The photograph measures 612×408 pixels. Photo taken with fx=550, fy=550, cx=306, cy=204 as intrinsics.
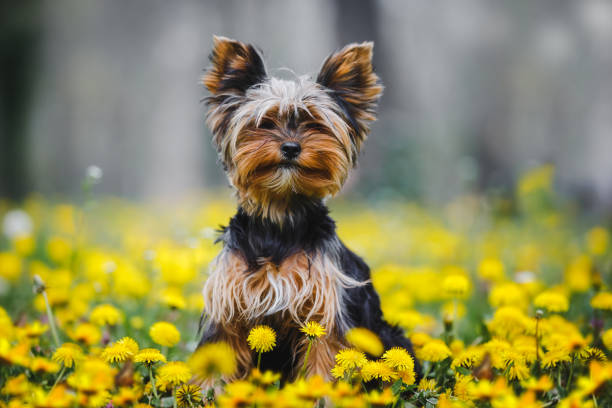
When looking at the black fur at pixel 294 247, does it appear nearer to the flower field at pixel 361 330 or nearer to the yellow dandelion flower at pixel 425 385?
the flower field at pixel 361 330

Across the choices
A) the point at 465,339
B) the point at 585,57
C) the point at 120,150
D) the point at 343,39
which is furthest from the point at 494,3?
the point at 120,150

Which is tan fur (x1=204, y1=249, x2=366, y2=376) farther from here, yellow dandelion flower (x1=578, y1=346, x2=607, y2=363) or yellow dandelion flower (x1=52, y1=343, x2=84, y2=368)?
yellow dandelion flower (x1=578, y1=346, x2=607, y2=363)

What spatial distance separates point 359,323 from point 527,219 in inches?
216

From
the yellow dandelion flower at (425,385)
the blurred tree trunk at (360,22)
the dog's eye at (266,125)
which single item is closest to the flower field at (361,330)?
the yellow dandelion flower at (425,385)

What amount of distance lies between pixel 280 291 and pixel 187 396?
0.65 metres

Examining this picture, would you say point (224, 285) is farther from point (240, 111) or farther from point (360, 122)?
point (360, 122)

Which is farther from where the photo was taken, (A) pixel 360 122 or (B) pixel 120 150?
(B) pixel 120 150

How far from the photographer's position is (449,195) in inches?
488

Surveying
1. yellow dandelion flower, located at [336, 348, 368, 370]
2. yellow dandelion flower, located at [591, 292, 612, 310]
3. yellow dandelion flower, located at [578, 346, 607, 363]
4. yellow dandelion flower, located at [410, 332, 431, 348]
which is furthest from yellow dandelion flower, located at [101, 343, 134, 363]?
yellow dandelion flower, located at [591, 292, 612, 310]

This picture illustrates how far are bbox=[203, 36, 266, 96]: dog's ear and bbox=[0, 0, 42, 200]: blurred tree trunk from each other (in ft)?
40.0

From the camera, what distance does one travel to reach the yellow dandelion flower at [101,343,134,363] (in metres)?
2.35

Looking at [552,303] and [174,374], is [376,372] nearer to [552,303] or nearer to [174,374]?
[174,374]

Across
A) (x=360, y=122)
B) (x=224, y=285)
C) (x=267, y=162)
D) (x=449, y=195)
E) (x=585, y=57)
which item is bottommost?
(x=449, y=195)

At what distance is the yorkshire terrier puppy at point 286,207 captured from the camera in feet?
9.05
